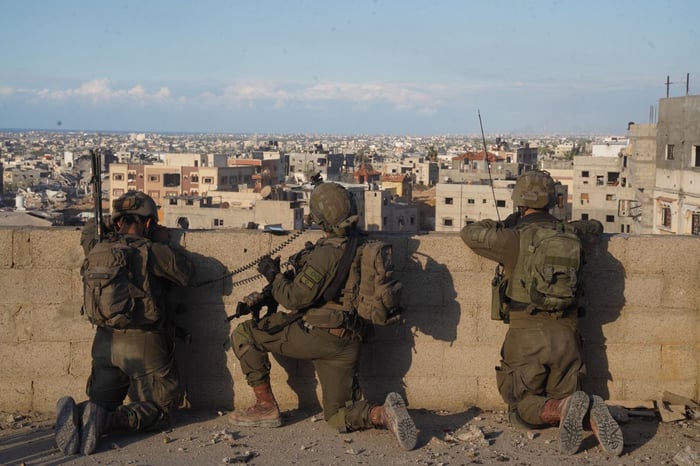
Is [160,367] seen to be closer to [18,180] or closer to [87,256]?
[87,256]

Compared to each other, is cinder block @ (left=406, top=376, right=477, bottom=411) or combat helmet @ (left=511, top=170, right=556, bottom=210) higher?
combat helmet @ (left=511, top=170, right=556, bottom=210)

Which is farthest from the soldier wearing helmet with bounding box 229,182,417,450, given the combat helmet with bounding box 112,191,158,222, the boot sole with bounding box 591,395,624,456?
the boot sole with bounding box 591,395,624,456

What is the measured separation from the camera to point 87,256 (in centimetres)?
532

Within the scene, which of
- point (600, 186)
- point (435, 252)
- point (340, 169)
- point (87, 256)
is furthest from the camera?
point (340, 169)

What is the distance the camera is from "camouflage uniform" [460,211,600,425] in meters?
5.34

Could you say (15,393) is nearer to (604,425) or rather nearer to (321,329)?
(321,329)

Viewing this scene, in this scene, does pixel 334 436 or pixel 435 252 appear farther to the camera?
pixel 435 252

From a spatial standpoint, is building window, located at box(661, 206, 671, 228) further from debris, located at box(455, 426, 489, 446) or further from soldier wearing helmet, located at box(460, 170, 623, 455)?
debris, located at box(455, 426, 489, 446)

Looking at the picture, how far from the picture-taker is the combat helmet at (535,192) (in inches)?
217

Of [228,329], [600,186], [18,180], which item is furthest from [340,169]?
[228,329]

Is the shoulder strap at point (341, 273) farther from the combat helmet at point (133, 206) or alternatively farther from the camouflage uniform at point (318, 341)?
the combat helmet at point (133, 206)

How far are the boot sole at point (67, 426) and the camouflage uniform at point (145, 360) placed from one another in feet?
1.53

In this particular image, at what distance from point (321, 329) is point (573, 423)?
4.86 ft

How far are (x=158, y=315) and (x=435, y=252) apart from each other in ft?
5.69
